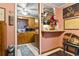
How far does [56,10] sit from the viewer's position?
1.70m

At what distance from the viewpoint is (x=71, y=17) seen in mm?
1687

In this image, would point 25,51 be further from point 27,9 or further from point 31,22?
point 27,9

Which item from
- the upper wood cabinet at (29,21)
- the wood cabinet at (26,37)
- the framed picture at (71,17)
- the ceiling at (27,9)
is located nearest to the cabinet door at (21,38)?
the wood cabinet at (26,37)

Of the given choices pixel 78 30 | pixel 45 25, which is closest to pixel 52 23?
pixel 45 25

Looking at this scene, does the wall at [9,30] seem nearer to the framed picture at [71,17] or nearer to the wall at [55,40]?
the wall at [55,40]

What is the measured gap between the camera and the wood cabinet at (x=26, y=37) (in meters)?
1.69

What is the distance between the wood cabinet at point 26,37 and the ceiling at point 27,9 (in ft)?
0.76

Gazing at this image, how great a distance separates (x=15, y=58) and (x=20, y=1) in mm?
701

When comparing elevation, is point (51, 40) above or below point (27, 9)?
below

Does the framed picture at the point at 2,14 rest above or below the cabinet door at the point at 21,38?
above

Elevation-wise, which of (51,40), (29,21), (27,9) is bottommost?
(51,40)

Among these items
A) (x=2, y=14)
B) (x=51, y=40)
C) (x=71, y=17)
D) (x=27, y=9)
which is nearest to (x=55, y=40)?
(x=51, y=40)

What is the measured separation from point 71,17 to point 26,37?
0.59m

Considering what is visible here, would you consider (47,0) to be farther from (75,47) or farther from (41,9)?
(75,47)
